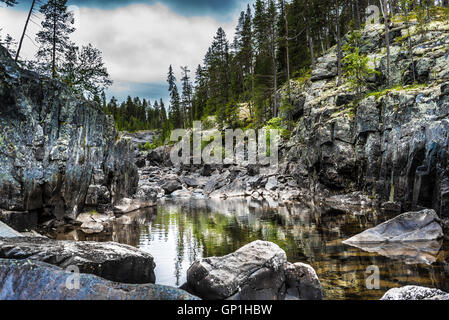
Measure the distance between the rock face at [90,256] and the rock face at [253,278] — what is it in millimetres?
1518

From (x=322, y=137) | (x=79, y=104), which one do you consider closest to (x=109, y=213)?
(x=79, y=104)

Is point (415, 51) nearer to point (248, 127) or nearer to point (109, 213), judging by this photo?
point (248, 127)

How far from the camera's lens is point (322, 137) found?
28453 mm

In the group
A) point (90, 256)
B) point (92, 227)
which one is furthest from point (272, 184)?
point (90, 256)

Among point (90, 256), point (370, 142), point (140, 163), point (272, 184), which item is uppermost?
point (140, 163)

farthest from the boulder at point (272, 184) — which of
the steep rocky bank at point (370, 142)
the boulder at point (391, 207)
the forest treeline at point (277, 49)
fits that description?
the boulder at point (391, 207)

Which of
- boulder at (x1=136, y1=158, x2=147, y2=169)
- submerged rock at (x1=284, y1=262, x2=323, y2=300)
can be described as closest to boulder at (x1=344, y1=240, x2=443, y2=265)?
submerged rock at (x1=284, y1=262, x2=323, y2=300)

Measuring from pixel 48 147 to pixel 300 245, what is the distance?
1497 cm

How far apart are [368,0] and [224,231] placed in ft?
155

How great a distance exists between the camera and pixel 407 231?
11.9 meters

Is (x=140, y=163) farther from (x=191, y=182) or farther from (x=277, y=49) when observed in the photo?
(x=277, y=49)

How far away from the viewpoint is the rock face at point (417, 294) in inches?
206

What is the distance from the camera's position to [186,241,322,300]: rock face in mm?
6293

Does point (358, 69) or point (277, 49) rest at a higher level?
point (277, 49)
